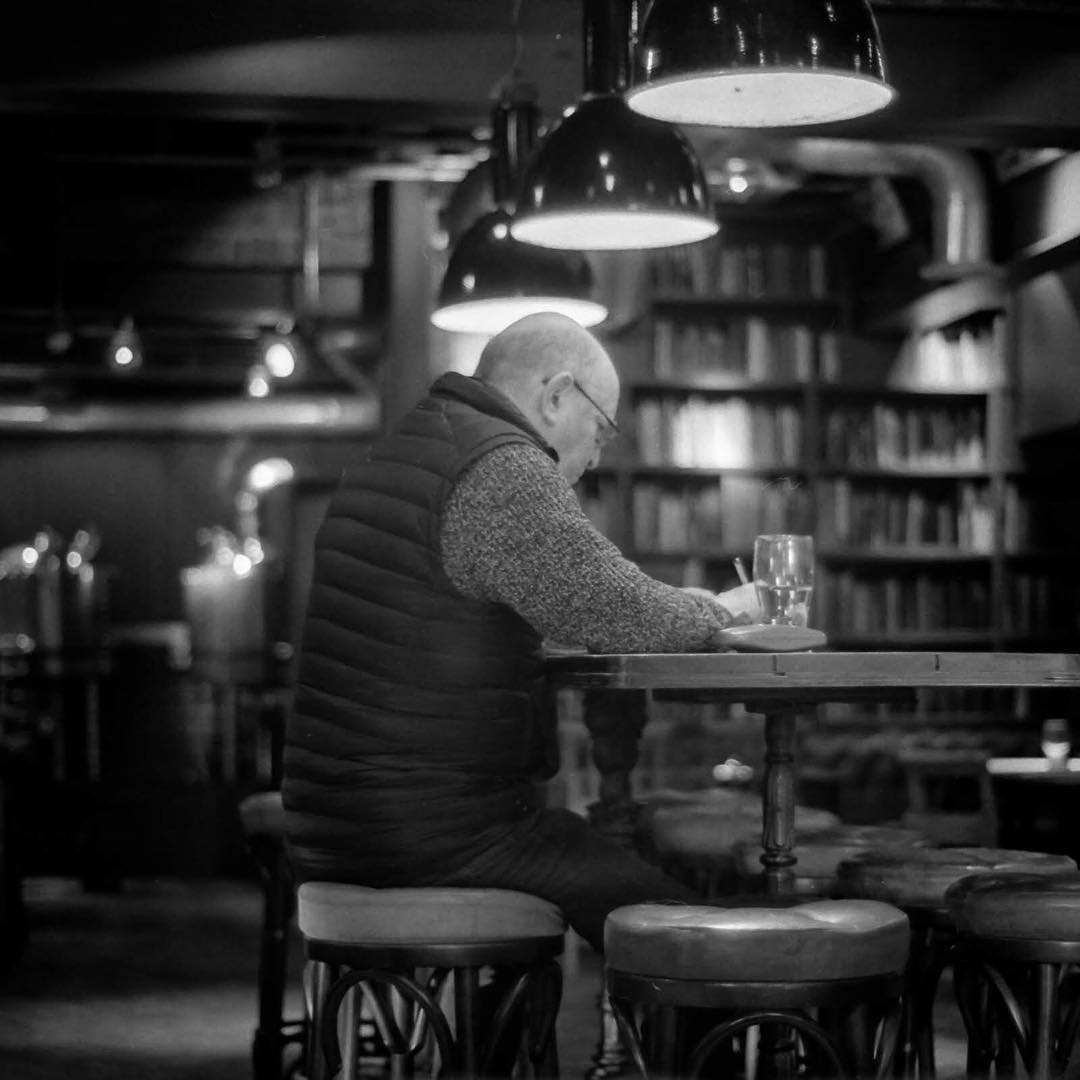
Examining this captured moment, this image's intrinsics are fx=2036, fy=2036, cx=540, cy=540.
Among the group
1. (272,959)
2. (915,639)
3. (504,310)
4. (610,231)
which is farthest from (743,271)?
(272,959)

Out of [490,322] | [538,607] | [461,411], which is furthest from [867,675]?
[490,322]

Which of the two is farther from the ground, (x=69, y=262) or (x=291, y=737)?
(x=69, y=262)

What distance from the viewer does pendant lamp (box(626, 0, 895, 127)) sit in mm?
3176

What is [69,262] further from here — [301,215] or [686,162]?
[686,162]

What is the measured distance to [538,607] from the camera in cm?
292

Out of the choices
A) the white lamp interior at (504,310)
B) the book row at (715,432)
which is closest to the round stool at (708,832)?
the white lamp interior at (504,310)

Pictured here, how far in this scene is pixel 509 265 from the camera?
4.92m

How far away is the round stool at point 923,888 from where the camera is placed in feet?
10.7

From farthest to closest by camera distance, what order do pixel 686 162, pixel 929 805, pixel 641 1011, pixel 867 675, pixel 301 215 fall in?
pixel 301 215, pixel 929 805, pixel 686 162, pixel 641 1011, pixel 867 675

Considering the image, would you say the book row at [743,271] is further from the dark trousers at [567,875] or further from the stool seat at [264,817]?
the dark trousers at [567,875]

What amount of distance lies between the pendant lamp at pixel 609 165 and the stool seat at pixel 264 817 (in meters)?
1.31

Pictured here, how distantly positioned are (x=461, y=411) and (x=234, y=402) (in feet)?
39.7

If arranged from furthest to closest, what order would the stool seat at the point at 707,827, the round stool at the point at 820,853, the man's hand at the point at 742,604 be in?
1. the stool seat at the point at 707,827
2. the round stool at the point at 820,853
3. the man's hand at the point at 742,604

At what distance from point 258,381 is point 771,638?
36.4ft
